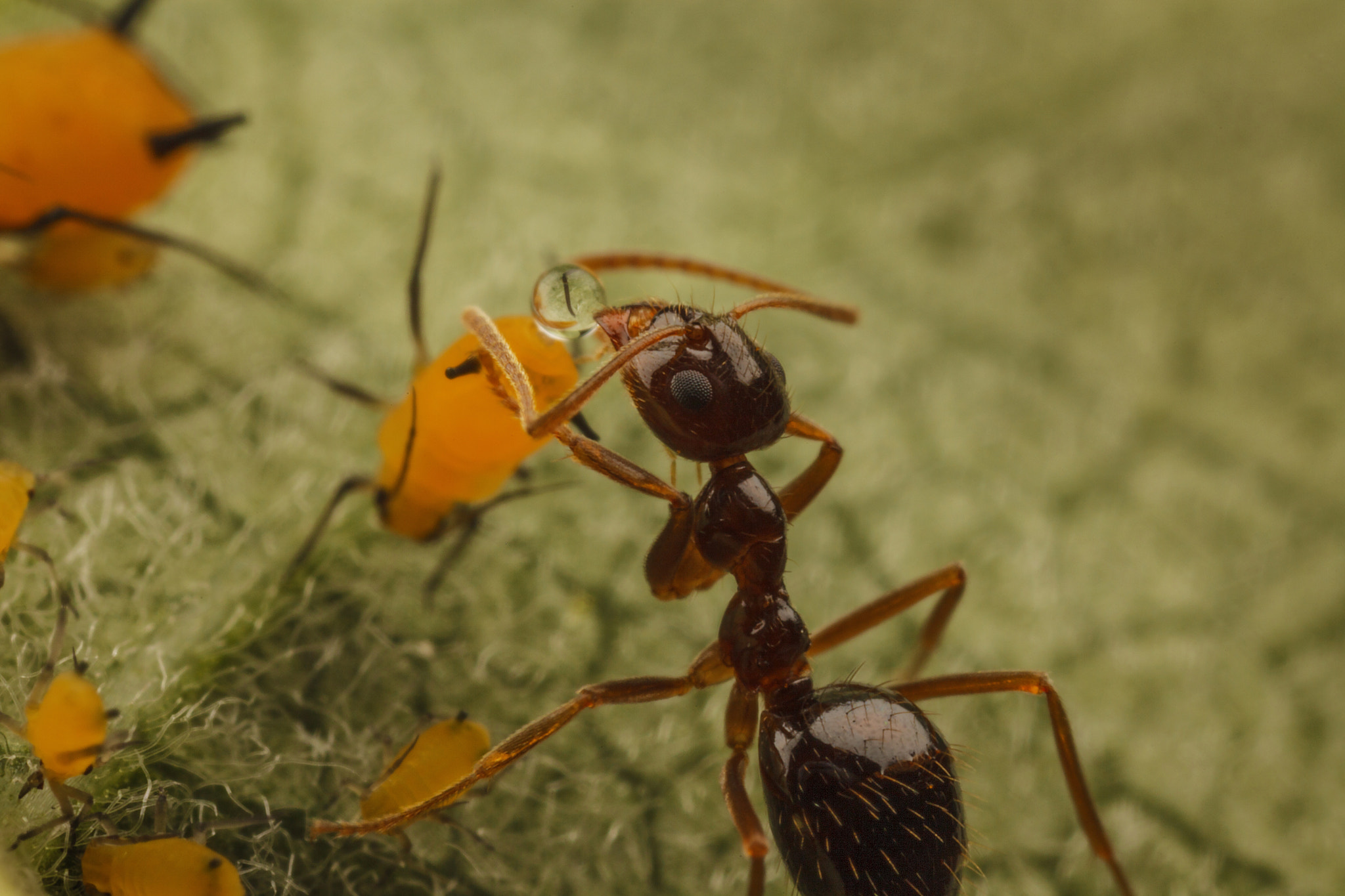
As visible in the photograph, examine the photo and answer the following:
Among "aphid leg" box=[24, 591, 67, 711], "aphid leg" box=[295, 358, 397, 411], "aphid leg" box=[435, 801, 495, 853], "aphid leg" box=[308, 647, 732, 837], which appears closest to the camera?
"aphid leg" box=[24, 591, 67, 711]

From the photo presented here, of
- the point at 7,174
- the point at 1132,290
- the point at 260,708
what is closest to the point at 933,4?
the point at 1132,290

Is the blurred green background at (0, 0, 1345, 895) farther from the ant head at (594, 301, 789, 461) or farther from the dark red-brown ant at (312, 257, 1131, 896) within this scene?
the ant head at (594, 301, 789, 461)

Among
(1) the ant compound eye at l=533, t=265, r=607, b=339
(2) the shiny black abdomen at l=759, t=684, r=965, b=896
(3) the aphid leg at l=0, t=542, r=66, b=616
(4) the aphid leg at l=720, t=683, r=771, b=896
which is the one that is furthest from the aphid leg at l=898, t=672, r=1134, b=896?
(3) the aphid leg at l=0, t=542, r=66, b=616

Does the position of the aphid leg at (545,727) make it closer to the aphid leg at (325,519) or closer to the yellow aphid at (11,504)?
the aphid leg at (325,519)

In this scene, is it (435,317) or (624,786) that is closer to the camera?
(624,786)

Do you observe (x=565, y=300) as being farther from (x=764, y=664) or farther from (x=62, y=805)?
(x=62, y=805)

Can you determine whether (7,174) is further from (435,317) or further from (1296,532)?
(1296,532)
